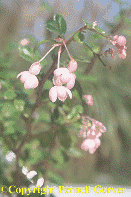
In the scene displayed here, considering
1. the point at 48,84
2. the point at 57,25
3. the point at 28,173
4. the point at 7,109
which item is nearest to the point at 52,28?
the point at 57,25

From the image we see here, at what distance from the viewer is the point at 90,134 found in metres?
0.58

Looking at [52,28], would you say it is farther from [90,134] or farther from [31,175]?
[31,175]

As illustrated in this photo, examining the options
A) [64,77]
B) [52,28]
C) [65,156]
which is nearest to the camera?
[64,77]

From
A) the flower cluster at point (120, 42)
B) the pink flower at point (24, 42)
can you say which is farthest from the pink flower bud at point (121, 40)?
the pink flower at point (24, 42)

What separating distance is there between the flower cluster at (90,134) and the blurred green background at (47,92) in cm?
3

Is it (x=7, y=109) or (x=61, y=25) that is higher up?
(x=61, y=25)

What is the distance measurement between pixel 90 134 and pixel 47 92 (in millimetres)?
182

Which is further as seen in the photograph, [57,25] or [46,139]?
[46,139]

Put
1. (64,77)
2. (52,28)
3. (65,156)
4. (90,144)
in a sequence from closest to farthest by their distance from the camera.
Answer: (64,77)
(52,28)
(90,144)
(65,156)

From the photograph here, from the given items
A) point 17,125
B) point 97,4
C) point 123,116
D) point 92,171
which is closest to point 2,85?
point 17,125

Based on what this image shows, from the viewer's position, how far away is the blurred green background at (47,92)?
0.57 meters

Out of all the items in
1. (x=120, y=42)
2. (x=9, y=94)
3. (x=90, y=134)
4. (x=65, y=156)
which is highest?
(x=120, y=42)

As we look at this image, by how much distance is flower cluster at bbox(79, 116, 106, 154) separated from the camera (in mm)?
571

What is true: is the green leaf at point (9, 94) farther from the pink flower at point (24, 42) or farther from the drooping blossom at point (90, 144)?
the drooping blossom at point (90, 144)
